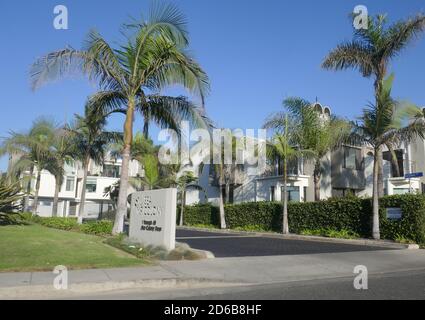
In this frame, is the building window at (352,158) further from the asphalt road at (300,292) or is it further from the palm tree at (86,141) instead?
the asphalt road at (300,292)

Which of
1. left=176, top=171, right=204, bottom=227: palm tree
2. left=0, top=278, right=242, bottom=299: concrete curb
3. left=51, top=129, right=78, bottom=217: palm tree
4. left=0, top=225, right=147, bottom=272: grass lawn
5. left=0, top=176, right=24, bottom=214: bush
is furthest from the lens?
left=176, top=171, right=204, bottom=227: palm tree

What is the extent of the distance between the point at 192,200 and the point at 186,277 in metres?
35.4

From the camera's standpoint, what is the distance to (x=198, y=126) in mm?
16109

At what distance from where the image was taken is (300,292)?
8.49 meters

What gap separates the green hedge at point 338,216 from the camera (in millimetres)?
18297

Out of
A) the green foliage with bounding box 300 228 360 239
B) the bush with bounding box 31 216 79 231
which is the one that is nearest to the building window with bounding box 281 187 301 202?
the green foliage with bounding box 300 228 360 239

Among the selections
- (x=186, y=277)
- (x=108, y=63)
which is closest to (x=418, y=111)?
(x=108, y=63)

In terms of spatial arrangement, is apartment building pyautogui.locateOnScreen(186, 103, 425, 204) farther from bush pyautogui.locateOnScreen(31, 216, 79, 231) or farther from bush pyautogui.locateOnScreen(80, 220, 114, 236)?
bush pyautogui.locateOnScreen(80, 220, 114, 236)

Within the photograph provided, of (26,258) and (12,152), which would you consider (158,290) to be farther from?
(12,152)

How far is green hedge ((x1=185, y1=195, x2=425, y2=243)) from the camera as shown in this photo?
18297 mm

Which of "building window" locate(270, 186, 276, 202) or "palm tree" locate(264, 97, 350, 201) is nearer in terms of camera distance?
"palm tree" locate(264, 97, 350, 201)

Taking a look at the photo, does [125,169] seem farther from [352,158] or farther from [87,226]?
[352,158]

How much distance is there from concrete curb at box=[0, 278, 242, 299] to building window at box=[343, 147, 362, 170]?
88.9 ft

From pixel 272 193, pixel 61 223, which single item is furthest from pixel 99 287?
pixel 272 193
